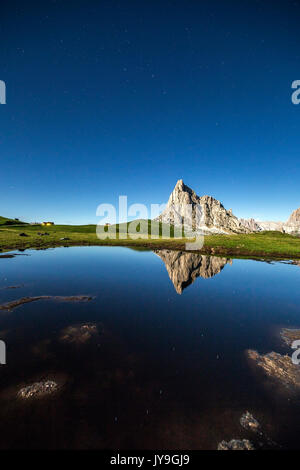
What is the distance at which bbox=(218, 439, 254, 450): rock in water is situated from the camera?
251 inches

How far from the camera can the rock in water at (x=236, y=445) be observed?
639 cm

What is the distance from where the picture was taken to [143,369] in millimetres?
→ 9898

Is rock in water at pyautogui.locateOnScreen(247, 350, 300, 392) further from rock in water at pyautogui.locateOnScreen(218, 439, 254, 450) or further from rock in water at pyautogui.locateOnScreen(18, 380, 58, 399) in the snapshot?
rock in water at pyautogui.locateOnScreen(18, 380, 58, 399)

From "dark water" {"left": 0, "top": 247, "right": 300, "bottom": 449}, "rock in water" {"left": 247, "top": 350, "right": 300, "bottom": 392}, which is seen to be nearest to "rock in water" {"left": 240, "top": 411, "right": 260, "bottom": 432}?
"dark water" {"left": 0, "top": 247, "right": 300, "bottom": 449}

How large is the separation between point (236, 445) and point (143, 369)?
16.1 feet

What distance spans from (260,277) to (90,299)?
89.4 feet

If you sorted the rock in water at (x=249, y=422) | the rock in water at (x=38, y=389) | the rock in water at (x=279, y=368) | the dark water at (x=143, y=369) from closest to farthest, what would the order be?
1. the dark water at (x=143, y=369)
2. the rock in water at (x=249, y=422)
3. the rock in water at (x=38, y=389)
4. the rock in water at (x=279, y=368)

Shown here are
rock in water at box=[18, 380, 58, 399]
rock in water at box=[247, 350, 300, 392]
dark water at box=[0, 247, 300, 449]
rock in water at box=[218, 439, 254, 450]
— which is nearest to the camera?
rock in water at box=[218, 439, 254, 450]

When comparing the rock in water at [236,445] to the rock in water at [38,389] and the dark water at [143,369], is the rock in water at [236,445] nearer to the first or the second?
the dark water at [143,369]

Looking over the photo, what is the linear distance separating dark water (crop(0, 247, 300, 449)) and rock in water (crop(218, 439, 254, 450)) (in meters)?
0.18

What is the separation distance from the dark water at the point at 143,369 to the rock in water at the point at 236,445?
0.18 m

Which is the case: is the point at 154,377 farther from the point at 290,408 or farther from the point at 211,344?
the point at 290,408

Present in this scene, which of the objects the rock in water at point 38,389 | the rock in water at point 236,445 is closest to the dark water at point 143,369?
the rock in water at point 236,445
